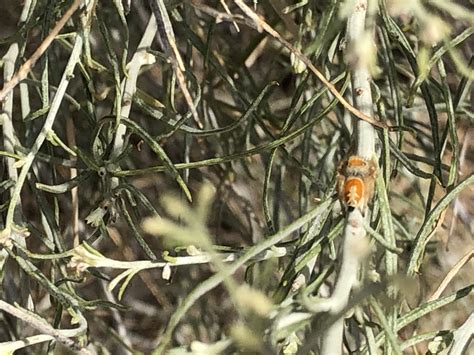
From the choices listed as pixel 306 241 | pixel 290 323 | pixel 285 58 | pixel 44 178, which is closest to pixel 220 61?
pixel 285 58

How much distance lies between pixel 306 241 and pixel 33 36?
1.82 ft

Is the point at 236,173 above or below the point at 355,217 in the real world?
below

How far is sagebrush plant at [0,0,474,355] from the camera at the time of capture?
447mm

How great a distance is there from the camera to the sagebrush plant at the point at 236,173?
0.45 m

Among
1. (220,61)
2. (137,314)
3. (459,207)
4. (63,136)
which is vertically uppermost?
(220,61)

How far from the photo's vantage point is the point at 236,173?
39.0 inches

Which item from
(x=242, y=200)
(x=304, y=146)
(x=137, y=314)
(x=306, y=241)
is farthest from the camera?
→ (x=137, y=314)

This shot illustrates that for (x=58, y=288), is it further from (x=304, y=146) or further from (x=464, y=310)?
(x=464, y=310)

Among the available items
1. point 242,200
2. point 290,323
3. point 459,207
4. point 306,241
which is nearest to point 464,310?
point 459,207

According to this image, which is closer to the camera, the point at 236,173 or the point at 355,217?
the point at 355,217

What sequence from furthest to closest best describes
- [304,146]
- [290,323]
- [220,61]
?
[220,61] → [304,146] → [290,323]

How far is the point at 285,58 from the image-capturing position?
1.04 meters

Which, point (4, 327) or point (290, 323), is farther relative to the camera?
point (4, 327)

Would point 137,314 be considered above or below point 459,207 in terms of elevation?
below
